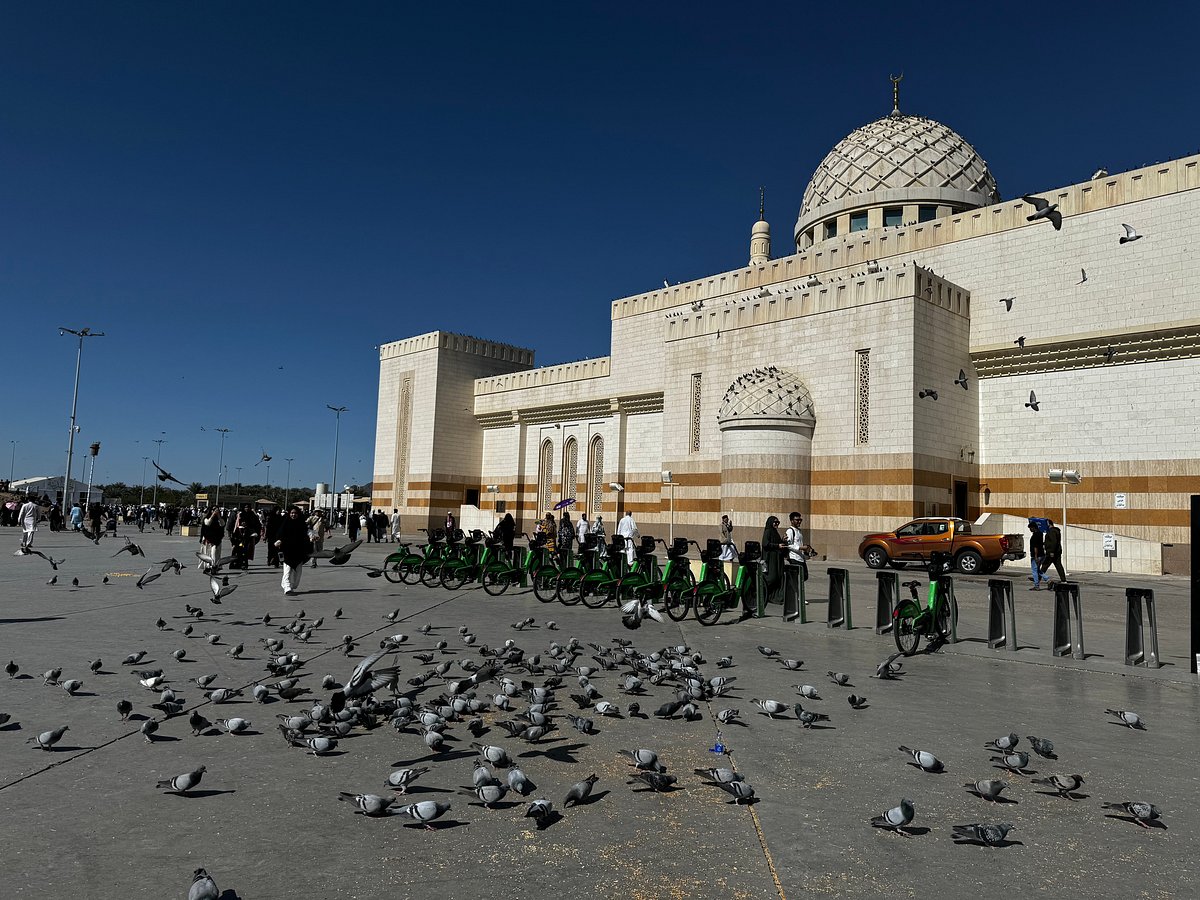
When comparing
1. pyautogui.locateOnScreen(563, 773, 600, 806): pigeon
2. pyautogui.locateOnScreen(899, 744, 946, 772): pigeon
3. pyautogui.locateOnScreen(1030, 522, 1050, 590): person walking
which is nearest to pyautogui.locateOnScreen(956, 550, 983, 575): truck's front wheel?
pyautogui.locateOnScreen(1030, 522, 1050, 590): person walking

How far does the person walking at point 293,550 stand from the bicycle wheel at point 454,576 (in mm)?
2610

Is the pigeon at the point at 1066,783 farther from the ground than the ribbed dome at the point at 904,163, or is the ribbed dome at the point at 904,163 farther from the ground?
the ribbed dome at the point at 904,163

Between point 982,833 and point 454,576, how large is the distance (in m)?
12.5

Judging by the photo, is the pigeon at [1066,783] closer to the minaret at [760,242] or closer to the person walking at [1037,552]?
the person walking at [1037,552]

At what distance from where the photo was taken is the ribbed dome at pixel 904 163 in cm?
3534

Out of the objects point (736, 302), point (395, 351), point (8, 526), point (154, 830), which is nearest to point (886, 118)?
point (736, 302)

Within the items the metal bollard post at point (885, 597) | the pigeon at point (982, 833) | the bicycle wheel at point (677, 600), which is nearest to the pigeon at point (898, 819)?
the pigeon at point (982, 833)

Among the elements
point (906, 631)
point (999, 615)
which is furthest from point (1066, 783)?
point (999, 615)

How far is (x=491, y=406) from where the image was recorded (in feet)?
150

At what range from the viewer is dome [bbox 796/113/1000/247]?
3522 centimetres

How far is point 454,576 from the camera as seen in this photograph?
50.1 ft

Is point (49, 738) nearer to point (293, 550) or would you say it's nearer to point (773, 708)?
point (773, 708)

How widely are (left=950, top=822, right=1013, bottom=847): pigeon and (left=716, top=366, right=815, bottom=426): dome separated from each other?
2494 cm

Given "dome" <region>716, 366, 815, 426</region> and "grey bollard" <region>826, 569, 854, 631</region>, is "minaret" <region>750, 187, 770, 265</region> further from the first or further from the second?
"grey bollard" <region>826, 569, 854, 631</region>
